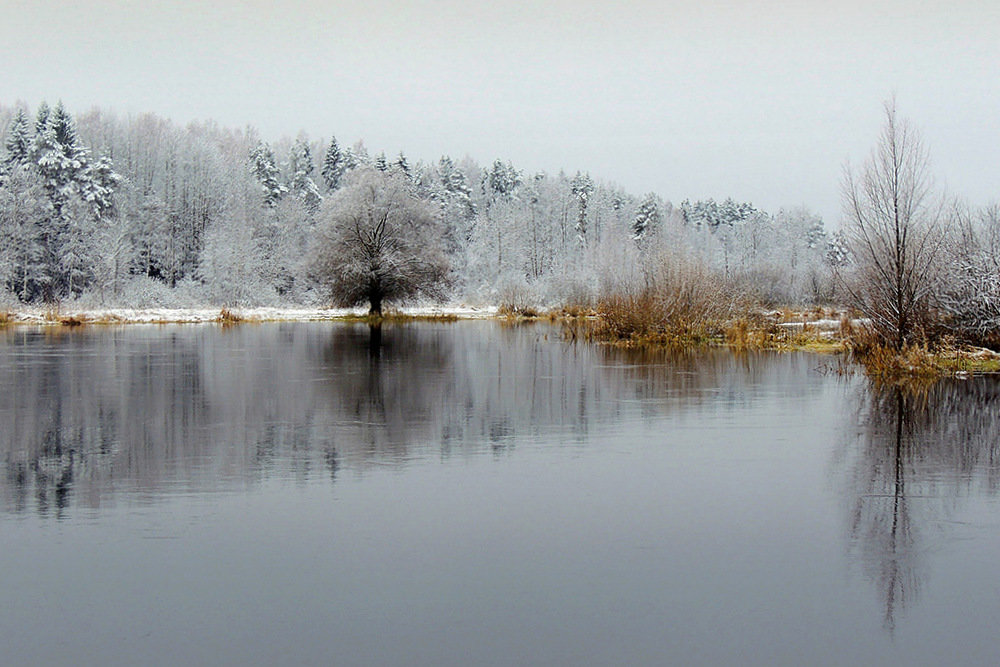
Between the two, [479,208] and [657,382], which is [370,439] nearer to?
[657,382]

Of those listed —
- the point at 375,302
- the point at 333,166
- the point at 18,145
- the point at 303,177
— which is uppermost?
the point at 333,166

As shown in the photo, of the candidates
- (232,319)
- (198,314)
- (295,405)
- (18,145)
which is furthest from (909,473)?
(18,145)

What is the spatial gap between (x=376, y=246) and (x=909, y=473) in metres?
43.1

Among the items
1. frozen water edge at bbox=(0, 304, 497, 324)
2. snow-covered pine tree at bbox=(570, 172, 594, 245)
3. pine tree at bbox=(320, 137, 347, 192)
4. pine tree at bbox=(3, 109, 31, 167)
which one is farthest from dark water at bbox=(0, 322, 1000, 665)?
snow-covered pine tree at bbox=(570, 172, 594, 245)

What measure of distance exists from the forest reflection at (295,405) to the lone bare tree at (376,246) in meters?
22.8

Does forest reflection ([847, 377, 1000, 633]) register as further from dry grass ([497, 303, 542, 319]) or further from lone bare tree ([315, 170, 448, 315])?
dry grass ([497, 303, 542, 319])

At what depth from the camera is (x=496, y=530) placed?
709 cm

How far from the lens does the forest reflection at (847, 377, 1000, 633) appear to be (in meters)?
6.30

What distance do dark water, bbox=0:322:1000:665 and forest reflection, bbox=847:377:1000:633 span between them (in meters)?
0.04

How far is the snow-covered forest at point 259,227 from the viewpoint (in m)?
55.2

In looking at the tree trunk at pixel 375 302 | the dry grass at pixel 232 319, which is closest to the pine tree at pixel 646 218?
the tree trunk at pixel 375 302

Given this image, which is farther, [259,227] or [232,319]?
[259,227]

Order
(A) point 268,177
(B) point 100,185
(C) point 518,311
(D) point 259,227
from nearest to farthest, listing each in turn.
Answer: (C) point 518,311 → (B) point 100,185 → (D) point 259,227 → (A) point 268,177

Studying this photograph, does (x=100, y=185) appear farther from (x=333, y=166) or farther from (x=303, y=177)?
(x=333, y=166)
